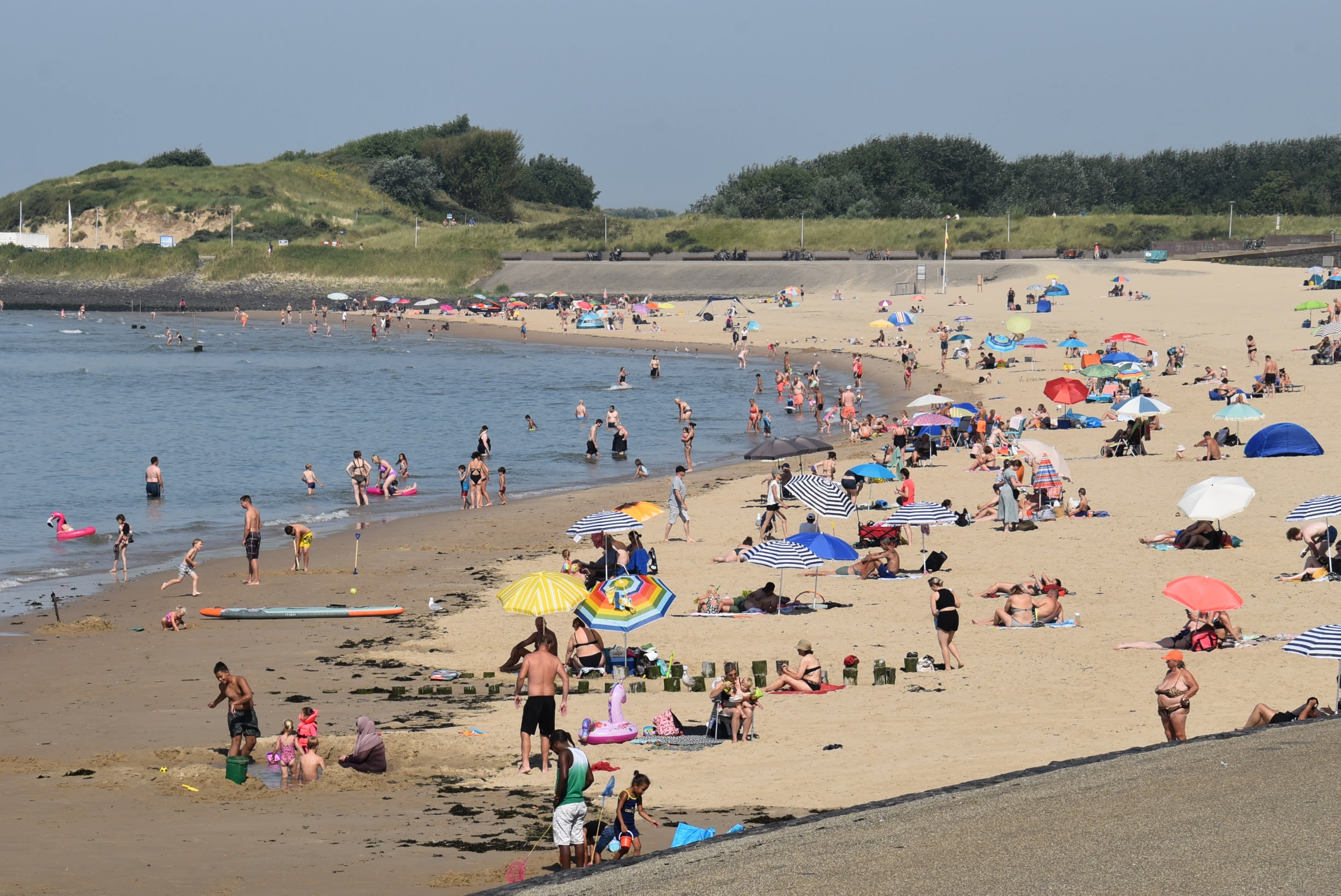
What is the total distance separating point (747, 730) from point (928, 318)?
51.0m

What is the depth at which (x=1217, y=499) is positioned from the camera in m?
17.9

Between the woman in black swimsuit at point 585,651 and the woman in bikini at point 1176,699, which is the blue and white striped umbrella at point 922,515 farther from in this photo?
the woman in bikini at point 1176,699

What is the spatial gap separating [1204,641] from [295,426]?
1309 inches

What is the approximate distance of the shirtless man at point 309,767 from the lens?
37.7 feet

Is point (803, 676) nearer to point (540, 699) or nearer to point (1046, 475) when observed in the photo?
point (540, 699)

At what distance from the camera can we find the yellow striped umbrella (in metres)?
14.9

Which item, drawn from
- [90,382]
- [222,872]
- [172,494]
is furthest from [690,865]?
[90,382]

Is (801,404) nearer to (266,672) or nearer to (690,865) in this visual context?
(266,672)

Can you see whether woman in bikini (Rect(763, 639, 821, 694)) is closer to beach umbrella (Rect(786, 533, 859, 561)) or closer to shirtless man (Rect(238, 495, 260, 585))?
beach umbrella (Rect(786, 533, 859, 561))

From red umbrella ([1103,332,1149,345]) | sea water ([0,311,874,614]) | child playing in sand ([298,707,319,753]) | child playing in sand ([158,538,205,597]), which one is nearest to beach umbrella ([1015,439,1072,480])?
sea water ([0,311,874,614])

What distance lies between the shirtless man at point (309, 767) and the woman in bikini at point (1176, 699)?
701 centimetres

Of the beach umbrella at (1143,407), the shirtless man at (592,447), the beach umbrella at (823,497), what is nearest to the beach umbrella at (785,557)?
the beach umbrella at (823,497)

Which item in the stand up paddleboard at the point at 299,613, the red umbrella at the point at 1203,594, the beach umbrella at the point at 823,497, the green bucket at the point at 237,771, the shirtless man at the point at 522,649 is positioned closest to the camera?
the green bucket at the point at 237,771

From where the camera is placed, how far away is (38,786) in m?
11.3
